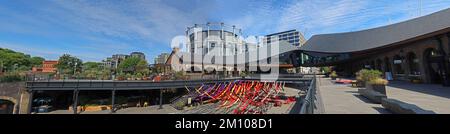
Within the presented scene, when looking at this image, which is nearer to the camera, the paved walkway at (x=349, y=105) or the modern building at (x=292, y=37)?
the paved walkway at (x=349, y=105)

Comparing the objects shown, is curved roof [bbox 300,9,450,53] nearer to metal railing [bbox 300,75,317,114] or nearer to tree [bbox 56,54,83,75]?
metal railing [bbox 300,75,317,114]

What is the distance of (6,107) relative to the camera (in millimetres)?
15516

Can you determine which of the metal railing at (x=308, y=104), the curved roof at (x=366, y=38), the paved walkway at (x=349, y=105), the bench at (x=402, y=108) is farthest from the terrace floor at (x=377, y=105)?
the curved roof at (x=366, y=38)

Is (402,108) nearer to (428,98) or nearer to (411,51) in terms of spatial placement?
(428,98)

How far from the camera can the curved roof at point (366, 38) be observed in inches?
797

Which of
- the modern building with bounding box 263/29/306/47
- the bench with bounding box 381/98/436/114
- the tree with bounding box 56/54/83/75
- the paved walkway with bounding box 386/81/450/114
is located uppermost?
the modern building with bounding box 263/29/306/47

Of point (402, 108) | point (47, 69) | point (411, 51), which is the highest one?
point (411, 51)

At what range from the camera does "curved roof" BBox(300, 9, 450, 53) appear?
20250 mm

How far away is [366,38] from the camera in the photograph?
30.9 m

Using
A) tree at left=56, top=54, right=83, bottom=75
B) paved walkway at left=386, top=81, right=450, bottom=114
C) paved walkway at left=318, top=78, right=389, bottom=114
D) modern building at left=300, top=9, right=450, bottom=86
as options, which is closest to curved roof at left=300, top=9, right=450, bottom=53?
modern building at left=300, top=9, right=450, bottom=86

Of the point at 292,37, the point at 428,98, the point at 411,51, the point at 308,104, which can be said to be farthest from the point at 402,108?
the point at 292,37

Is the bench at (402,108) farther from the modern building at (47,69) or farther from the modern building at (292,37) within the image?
the modern building at (292,37)

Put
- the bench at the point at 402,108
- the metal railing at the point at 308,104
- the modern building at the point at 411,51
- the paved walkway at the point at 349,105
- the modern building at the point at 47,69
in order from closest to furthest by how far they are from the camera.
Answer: the metal railing at the point at 308,104 < the bench at the point at 402,108 < the paved walkway at the point at 349,105 < the modern building at the point at 411,51 < the modern building at the point at 47,69
